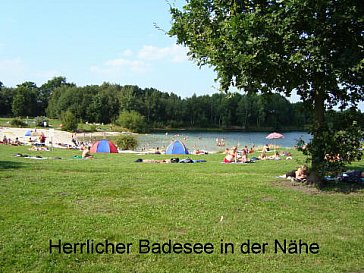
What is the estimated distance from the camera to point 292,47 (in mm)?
9836

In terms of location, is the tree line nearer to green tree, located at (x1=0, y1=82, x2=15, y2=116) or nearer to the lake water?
green tree, located at (x1=0, y1=82, x2=15, y2=116)

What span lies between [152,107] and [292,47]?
4545 inches

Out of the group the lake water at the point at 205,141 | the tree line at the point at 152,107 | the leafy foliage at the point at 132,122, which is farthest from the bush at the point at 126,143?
the tree line at the point at 152,107

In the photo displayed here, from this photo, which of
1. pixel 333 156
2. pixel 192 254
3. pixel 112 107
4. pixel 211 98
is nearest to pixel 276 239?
pixel 192 254

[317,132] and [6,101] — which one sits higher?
[6,101]

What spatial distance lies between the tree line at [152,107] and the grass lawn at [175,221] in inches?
4196

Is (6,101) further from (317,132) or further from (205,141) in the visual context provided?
(317,132)

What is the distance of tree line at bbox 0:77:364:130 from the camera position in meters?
119

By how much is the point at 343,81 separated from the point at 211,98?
129 meters

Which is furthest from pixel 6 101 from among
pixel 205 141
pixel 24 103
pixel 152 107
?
pixel 205 141

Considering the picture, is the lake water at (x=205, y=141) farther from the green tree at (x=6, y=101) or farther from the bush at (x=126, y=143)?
the green tree at (x=6, y=101)

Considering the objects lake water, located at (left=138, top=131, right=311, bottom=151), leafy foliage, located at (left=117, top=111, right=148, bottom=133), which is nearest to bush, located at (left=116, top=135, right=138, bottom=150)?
lake water, located at (left=138, top=131, right=311, bottom=151)

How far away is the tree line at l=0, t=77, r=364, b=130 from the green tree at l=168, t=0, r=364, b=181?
106849 mm

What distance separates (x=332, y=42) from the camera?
9875 mm
